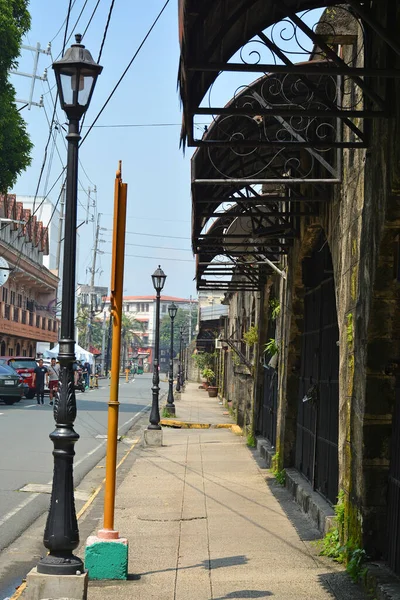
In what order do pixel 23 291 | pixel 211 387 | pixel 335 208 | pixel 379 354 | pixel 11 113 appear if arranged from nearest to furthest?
pixel 379 354 → pixel 335 208 → pixel 11 113 → pixel 211 387 → pixel 23 291

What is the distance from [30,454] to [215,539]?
856 centimetres

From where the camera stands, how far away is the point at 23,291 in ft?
218

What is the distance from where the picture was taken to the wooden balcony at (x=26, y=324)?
186 feet

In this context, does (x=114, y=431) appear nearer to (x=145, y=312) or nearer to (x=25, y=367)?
(x=25, y=367)

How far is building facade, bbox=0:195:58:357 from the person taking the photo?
57.1 metres

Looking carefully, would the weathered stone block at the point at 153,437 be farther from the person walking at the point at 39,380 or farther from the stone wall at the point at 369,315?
the person walking at the point at 39,380

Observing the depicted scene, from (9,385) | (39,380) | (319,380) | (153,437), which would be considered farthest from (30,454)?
(39,380)

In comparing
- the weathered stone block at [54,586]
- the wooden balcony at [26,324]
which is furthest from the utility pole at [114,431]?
the wooden balcony at [26,324]

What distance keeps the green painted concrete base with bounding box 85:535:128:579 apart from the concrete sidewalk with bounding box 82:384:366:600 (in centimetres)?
9

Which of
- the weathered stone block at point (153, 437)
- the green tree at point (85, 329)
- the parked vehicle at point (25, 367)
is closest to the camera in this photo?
the weathered stone block at point (153, 437)

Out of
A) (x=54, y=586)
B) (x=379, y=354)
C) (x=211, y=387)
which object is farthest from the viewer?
(x=211, y=387)

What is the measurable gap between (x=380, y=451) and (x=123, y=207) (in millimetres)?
3038

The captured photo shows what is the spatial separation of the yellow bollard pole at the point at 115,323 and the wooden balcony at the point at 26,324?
47.7 meters

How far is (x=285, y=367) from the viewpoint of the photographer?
14.5 m
